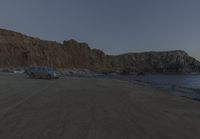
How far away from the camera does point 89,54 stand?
182375mm

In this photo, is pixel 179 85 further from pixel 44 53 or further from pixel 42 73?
pixel 44 53

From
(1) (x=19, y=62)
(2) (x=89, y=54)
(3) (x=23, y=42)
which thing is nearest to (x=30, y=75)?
(1) (x=19, y=62)

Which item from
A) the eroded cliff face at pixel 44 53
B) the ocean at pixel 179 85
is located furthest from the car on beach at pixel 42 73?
the eroded cliff face at pixel 44 53

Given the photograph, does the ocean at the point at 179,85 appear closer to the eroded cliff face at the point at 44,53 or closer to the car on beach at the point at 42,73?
the car on beach at the point at 42,73

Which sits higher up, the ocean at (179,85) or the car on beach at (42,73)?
the car on beach at (42,73)

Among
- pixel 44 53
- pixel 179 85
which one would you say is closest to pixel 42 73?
pixel 179 85

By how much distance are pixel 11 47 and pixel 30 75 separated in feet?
302

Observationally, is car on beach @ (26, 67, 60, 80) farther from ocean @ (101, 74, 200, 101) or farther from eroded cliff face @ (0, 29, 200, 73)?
eroded cliff face @ (0, 29, 200, 73)

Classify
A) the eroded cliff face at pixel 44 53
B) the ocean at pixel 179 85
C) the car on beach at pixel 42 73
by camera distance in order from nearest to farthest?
1. the ocean at pixel 179 85
2. the car on beach at pixel 42 73
3. the eroded cliff face at pixel 44 53

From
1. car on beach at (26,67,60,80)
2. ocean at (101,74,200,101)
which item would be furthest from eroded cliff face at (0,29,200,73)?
car on beach at (26,67,60,80)

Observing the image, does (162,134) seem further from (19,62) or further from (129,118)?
(19,62)

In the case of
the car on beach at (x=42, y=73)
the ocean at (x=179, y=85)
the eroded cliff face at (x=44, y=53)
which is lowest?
the ocean at (x=179, y=85)

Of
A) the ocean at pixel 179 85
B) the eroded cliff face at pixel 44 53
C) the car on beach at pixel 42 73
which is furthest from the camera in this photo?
the eroded cliff face at pixel 44 53

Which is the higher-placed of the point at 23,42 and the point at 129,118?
the point at 23,42
